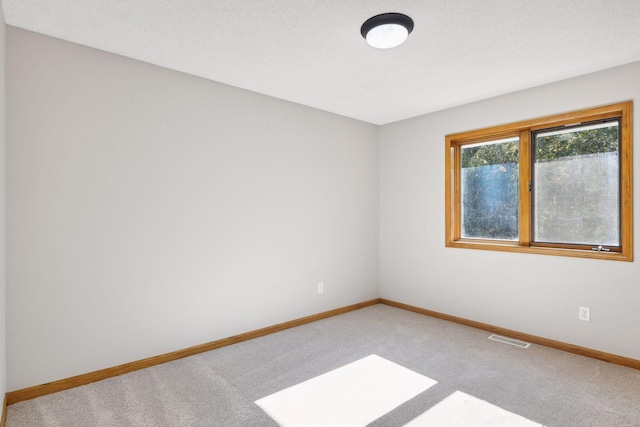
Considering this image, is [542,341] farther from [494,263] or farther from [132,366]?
[132,366]

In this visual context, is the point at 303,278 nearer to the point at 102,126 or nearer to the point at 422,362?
the point at 422,362

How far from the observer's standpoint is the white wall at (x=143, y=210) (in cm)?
227

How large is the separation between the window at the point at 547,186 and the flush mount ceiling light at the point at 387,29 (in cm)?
185

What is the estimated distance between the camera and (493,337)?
3.37m

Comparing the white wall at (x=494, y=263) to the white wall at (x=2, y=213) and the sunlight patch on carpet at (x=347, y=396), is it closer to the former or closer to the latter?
the sunlight patch on carpet at (x=347, y=396)

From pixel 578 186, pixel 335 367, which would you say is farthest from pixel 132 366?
pixel 578 186

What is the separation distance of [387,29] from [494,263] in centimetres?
258

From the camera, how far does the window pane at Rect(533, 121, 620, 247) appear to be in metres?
2.95

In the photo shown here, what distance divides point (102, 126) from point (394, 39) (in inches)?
84.0

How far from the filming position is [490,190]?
12.3 ft

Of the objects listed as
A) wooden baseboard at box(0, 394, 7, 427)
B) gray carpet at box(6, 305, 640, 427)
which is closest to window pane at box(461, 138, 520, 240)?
gray carpet at box(6, 305, 640, 427)

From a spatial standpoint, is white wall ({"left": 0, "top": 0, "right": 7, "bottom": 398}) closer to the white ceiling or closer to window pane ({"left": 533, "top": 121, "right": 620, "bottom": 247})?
the white ceiling

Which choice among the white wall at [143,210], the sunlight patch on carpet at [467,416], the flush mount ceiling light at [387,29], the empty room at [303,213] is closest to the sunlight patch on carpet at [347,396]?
the empty room at [303,213]

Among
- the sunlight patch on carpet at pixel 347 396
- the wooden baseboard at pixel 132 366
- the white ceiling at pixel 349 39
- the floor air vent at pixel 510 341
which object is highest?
the white ceiling at pixel 349 39
